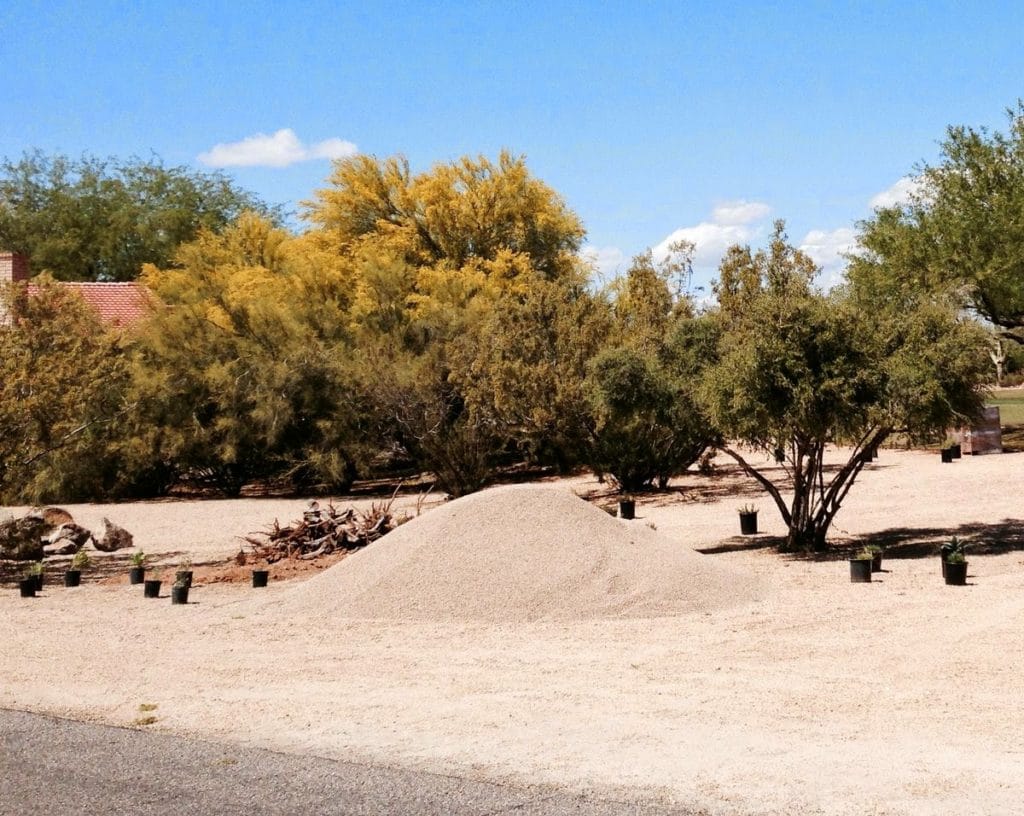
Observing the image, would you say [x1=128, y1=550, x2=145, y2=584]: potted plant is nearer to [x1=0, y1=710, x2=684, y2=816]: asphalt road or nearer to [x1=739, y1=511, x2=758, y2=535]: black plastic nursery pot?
[x1=0, y1=710, x2=684, y2=816]: asphalt road

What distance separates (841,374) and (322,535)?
8298mm

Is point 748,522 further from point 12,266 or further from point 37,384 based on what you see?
point 12,266

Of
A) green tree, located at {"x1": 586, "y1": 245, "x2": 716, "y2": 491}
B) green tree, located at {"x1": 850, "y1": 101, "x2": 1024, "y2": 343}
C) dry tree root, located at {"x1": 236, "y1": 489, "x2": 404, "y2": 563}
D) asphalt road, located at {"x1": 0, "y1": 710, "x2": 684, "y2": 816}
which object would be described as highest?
green tree, located at {"x1": 850, "y1": 101, "x2": 1024, "y2": 343}

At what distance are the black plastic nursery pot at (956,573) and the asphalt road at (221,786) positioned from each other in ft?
29.4

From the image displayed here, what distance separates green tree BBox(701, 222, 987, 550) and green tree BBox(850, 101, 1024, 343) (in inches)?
610

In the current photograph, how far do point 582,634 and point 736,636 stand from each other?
151 cm

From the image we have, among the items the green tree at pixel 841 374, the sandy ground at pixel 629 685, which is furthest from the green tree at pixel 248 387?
the green tree at pixel 841 374

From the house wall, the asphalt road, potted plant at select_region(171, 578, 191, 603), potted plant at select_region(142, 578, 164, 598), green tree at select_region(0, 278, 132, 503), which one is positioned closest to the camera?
the asphalt road

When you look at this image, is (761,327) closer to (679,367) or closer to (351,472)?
(679,367)

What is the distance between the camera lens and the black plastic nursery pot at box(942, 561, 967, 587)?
1450cm

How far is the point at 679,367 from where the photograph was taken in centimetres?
1822

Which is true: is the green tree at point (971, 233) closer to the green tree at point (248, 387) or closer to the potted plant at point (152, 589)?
the green tree at point (248, 387)

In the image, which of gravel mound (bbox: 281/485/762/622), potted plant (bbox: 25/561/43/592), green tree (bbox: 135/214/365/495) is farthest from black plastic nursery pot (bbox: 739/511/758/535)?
green tree (bbox: 135/214/365/495)

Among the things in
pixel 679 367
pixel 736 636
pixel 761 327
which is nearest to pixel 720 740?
pixel 736 636
